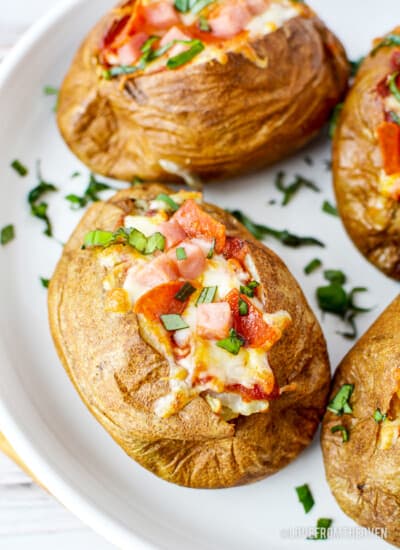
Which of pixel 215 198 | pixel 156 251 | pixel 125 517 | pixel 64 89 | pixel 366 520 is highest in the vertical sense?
pixel 64 89

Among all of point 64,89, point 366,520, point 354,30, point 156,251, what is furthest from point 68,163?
point 366,520

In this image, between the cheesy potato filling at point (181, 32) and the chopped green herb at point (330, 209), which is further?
the chopped green herb at point (330, 209)

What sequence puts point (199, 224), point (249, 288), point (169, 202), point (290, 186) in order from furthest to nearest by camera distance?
point (290, 186), point (169, 202), point (199, 224), point (249, 288)

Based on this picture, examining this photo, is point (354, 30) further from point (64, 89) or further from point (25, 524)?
point (25, 524)

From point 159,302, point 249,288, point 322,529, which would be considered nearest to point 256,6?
point 249,288

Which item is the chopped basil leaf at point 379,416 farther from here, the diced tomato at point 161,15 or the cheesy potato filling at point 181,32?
the diced tomato at point 161,15

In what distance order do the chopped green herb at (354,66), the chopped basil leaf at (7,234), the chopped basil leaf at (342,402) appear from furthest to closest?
the chopped green herb at (354,66) < the chopped basil leaf at (7,234) < the chopped basil leaf at (342,402)

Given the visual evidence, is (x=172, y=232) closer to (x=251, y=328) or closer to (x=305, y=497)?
(x=251, y=328)

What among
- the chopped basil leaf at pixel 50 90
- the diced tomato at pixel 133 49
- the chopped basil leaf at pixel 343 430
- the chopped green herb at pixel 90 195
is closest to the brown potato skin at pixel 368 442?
the chopped basil leaf at pixel 343 430
